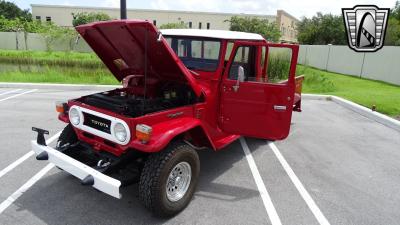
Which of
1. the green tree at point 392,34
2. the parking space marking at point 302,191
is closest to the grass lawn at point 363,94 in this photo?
the parking space marking at point 302,191

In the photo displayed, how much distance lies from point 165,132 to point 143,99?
2.03 ft

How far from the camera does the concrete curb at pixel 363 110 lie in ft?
25.6

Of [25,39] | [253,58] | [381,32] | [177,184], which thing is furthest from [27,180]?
[25,39]

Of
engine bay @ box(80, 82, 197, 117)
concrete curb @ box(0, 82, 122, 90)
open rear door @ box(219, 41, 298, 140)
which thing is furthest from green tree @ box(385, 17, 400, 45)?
engine bay @ box(80, 82, 197, 117)

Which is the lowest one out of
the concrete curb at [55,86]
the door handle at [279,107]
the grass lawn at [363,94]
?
the concrete curb at [55,86]

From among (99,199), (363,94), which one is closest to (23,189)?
(99,199)

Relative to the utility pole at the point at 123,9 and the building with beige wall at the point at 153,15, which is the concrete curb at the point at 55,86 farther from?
the building with beige wall at the point at 153,15

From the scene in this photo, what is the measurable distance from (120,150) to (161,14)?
69403 millimetres

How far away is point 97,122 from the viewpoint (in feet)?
12.5

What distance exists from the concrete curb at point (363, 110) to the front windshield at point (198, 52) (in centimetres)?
532

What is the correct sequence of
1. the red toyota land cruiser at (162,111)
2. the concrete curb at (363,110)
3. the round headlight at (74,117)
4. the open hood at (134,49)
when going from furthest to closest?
the concrete curb at (363,110), the round headlight at (74,117), the open hood at (134,49), the red toyota land cruiser at (162,111)

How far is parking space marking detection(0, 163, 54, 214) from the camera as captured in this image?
148 inches

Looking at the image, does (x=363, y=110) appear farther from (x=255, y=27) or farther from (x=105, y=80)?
(x=255, y=27)

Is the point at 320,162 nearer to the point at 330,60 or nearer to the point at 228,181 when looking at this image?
the point at 228,181
